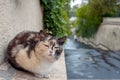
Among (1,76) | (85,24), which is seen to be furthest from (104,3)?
(1,76)

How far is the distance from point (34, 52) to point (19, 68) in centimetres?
22

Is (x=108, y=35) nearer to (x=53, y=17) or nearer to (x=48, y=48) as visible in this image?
(x=53, y=17)

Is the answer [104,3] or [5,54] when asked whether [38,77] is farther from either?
[104,3]

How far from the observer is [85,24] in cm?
1152

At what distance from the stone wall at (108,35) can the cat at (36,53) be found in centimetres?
753

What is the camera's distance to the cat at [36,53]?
5.39 feet

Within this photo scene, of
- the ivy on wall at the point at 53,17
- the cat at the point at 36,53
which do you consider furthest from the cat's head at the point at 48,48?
the ivy on wall at the point at 53,17

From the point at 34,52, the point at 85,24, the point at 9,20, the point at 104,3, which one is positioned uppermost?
the point at 9,20

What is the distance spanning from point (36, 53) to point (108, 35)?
8.56 m

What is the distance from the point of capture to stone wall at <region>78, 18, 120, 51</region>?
921 centimetres

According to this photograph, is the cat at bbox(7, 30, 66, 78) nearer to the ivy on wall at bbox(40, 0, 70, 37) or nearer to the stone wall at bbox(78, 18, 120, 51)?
the ivy on wall at bbox(40, 0, 70, 37)

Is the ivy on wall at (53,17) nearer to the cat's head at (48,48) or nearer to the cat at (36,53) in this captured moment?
the cat at (36,53)

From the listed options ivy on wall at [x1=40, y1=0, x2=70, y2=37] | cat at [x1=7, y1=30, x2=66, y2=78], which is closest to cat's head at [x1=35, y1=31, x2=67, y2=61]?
cat at [x1=7, y1=30, x2=66, y2=78]

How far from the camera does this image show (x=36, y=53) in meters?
1.67
